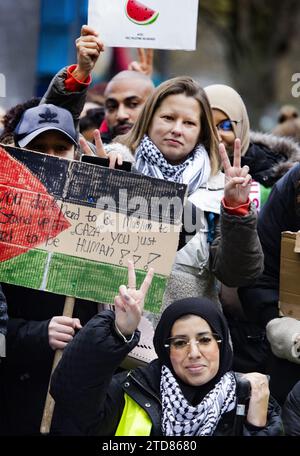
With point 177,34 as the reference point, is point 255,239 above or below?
below

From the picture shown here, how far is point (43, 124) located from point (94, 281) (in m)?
0.73

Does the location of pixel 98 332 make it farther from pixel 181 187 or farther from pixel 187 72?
pixel 187 72

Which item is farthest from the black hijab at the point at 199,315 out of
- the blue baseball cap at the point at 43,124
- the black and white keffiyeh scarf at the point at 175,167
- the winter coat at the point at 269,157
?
the winter coat at the point at 269,157

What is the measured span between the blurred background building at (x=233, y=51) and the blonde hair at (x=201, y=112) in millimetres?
6245

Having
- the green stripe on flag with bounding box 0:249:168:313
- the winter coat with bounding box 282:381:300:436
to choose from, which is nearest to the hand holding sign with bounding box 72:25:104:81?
the green stripe on flag with bounding box 0:249:168:313

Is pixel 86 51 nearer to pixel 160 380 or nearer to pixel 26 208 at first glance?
pixel 26 208

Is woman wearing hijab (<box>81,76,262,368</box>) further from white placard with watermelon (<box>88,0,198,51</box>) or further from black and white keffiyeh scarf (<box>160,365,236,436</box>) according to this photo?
black and white keffiyeh scarf (<box>160,365,236,436</box>)

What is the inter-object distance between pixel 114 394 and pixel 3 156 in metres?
1.08

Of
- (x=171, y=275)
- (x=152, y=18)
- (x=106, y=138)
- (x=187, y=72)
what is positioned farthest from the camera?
(x=187, y=72)

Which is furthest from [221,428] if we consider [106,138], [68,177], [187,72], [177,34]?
[187,72]

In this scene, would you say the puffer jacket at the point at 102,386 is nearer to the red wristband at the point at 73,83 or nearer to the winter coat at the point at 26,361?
the winter coat at the point at 26,361

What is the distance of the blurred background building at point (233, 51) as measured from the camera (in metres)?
11.9

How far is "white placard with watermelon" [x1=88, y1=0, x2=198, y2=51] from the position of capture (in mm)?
5594

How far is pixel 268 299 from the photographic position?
17.6ft
